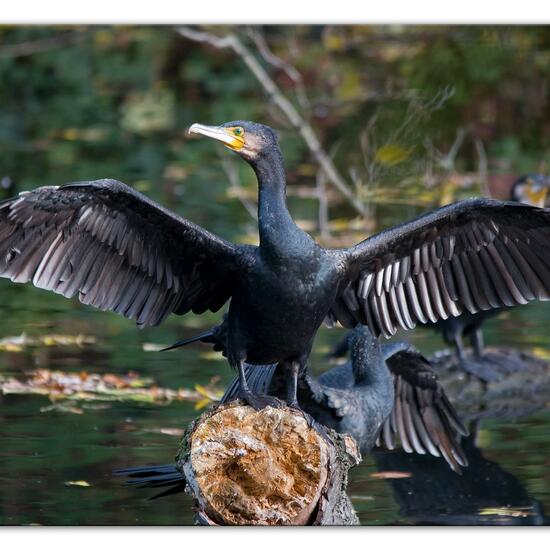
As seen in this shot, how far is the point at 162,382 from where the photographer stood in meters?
7.18

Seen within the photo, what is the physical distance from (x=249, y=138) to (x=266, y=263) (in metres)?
0.41

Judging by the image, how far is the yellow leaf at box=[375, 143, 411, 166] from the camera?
801 centimetres

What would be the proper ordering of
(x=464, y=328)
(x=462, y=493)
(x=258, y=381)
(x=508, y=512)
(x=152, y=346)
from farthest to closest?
(x=152, y=346)
(x=464, y=328)
(x=462, y=493)
(x=508, y=512)
(x=258, y=381)

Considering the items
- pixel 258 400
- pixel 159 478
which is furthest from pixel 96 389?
pixel 258 400

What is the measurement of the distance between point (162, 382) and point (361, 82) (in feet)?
15.0

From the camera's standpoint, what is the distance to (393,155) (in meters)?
8.00

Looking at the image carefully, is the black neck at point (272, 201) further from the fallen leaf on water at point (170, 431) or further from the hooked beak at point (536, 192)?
the hooked beak at point (536, 192)

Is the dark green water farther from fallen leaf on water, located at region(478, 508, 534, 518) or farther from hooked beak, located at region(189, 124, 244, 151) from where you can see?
hooked beak, located at region(189, 124, 244, 151)

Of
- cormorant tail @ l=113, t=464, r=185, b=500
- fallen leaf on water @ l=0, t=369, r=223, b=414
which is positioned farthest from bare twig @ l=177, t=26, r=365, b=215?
cormorant tail @ l=113, t=464, r=185, b=500

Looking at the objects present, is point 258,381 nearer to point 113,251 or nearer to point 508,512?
point 113,251

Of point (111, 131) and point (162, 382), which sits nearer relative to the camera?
point (162, 382)

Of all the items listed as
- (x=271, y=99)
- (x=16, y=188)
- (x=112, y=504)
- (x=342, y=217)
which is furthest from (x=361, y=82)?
(x=112, y=504)

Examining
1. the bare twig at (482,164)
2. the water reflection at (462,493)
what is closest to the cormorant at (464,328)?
the water reflection at (462,493)

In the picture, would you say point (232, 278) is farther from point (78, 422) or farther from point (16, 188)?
point (16, 188)
